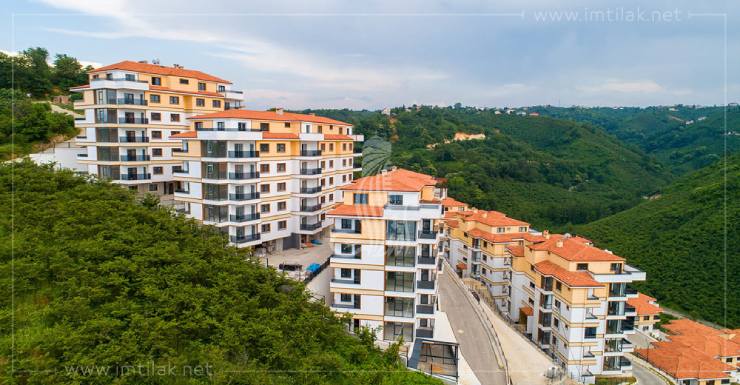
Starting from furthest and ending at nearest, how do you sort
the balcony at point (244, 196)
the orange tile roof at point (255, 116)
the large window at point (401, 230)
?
the orange tile roof at point (255, 116) < the balcony at point (244, 196) < the large window at point (401, 230)

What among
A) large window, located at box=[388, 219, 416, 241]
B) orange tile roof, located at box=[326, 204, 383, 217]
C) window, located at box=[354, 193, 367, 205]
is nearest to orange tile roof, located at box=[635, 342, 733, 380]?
large window, located at box=[388, 219, 416, 241]

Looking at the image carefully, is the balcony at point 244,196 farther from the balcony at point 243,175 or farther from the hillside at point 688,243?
the hillside at point 688,243

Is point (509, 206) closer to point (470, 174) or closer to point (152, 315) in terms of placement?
point (470, 174)

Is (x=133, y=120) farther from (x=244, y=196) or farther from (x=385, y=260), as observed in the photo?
(x=385, y=260)

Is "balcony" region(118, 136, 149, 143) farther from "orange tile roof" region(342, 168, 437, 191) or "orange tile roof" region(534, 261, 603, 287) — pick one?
"orange tile roof" region(534, 261, 603, 287)

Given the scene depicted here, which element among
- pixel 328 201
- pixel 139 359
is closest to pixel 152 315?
pixel 139 359

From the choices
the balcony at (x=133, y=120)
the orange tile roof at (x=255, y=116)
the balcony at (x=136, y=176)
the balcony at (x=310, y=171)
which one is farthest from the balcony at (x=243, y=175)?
the balcony at (x=133, y=120)
